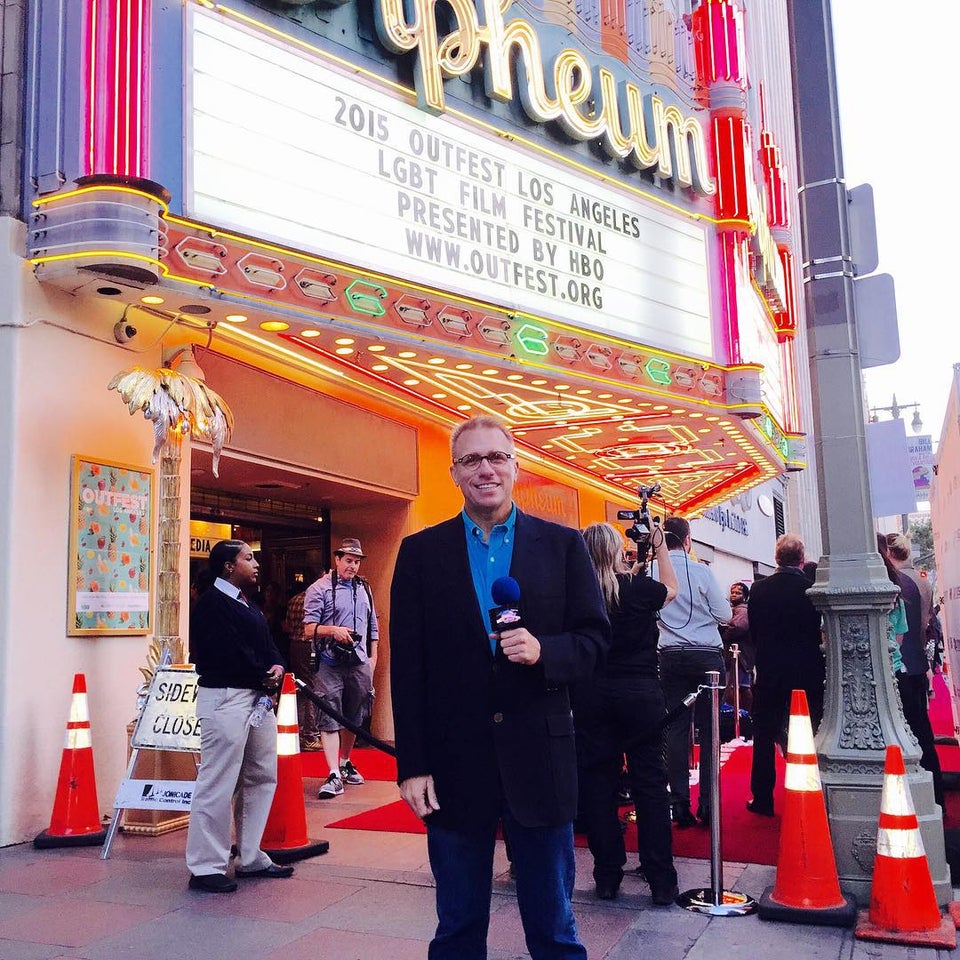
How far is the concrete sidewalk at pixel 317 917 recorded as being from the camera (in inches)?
180

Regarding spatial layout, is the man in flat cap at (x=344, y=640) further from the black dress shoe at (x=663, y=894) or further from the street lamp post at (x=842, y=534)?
the street lamp post at (x=842, y=534)

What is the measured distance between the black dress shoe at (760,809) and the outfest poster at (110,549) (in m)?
4.82

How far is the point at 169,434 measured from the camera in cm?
749

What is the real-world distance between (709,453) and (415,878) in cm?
1104

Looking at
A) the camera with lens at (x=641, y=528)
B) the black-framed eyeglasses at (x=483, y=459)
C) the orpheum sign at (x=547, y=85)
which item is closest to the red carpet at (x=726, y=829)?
the camera with lens at (x=641, y=528)

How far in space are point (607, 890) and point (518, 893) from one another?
103 inches

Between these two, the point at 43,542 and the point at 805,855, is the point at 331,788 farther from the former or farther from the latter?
the point at 805,855

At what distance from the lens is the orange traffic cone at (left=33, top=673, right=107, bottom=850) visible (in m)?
6.69

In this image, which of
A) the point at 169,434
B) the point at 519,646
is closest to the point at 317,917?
the point at 519,646

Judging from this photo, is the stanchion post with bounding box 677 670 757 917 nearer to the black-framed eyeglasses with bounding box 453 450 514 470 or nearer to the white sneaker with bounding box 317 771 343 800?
the black-framed eyeglasses with bounding box 453 450 514 470

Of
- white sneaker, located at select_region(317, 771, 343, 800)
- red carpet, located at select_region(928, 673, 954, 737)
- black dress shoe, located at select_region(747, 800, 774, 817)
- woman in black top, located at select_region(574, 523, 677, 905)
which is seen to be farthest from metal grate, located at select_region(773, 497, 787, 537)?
woman in black top, located at select_region(574, 523, 677, 905)

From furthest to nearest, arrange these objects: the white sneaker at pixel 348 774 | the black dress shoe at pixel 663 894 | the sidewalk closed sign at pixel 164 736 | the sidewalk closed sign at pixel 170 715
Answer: the white sneaker at pixel 348 774 < the sidewalk closed sign at pixel 170 715 < the sidewalk closed sign at pixel 164 736 < the black dress shoe at pixel 663 894

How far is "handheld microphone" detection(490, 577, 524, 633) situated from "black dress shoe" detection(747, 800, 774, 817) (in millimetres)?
5642

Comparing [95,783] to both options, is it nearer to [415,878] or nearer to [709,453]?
[415,878]
